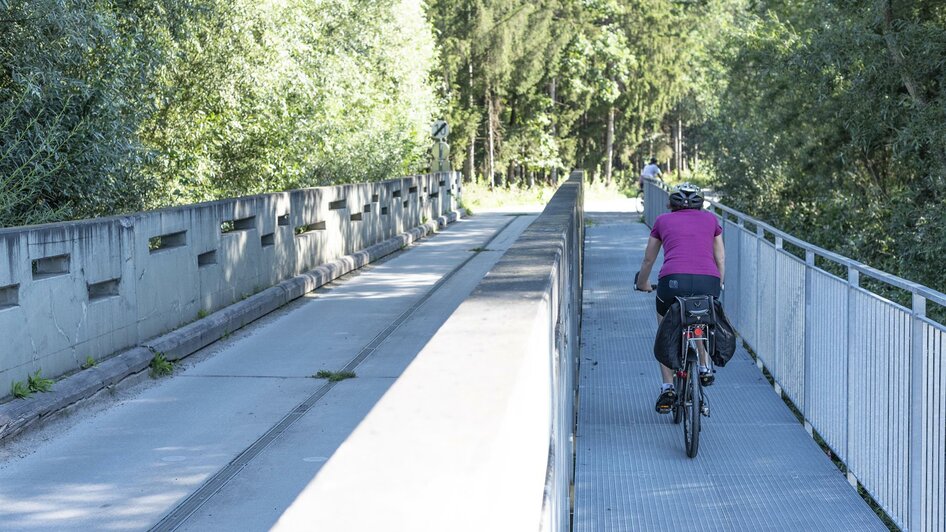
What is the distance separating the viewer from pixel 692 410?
7273mm

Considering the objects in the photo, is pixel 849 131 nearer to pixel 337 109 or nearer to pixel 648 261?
pixel 337 109

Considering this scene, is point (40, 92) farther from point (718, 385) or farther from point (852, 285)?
point (852, 285)

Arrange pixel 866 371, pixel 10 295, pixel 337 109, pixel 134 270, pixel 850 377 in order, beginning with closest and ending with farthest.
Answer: pixel 866 371 < pixel 850 377 < pixel 10 295 < pixel 134 270 < pixel 337 109

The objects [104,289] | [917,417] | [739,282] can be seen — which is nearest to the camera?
[917,417]

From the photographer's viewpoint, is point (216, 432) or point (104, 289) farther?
point (104, 289)

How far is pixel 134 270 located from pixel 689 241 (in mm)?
5409

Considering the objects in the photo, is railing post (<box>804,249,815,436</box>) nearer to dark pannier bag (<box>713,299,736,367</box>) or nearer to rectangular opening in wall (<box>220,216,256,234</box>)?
dark pannier bag (<box>713,299,736,367</box>)

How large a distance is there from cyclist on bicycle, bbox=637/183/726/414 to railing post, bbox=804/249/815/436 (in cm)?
60

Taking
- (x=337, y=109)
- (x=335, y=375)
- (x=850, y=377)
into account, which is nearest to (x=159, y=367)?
(x=335, y=375)

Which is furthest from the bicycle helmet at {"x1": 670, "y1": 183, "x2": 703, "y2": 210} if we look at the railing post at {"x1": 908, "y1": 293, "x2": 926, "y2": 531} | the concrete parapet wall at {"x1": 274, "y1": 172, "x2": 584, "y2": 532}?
the concrete parapet wall at {"x1": 274, "y1": 172, "x2": 584, "y2": 532}

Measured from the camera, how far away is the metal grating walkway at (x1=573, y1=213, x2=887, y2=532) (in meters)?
6.18

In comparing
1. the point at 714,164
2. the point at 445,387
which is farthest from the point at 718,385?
the point at 714,164

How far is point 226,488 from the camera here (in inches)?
269

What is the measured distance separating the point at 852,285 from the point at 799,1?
94.4 feet
